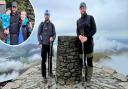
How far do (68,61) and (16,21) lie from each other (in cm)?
203

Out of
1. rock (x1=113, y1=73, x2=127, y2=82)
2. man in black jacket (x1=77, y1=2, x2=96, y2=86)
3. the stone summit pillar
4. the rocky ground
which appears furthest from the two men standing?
rock (x1=113, y1=73, x2=127, y2=82)

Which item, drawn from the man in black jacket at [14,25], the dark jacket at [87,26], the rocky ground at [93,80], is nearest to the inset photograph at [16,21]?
the man in black jacket at [14,25]

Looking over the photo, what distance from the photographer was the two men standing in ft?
33.7

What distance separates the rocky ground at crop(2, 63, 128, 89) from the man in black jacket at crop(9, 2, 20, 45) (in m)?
0.92

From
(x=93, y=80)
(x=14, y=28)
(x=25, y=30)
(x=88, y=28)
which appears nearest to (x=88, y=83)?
(x=93, y=80)

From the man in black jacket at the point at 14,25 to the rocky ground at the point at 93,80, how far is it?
3.00ft

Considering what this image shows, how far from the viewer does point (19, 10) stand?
39.4 feet

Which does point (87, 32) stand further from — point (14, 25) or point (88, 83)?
point (14, 25)

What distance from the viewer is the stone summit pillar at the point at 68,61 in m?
10.7

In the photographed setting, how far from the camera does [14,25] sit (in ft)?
39.4

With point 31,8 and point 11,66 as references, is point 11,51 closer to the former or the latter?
point 11,66

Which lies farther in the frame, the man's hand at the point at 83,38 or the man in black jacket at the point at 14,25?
the man in black jacket at the point at 14,25

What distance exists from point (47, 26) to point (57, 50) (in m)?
0.56

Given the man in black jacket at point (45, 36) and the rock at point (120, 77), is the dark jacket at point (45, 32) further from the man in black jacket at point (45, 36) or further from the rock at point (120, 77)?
the rock at point (120, 77)
